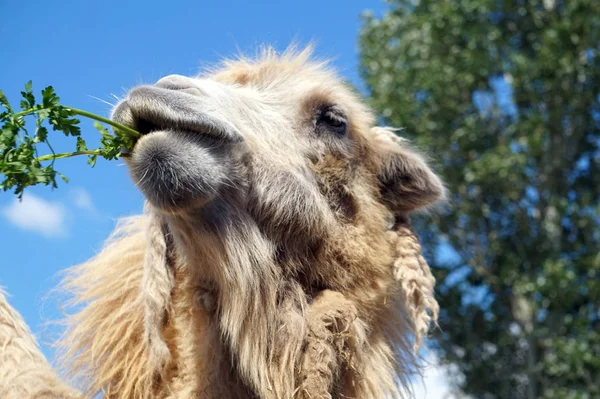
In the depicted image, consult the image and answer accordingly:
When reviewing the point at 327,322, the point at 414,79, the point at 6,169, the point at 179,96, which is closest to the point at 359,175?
the point at 327,322

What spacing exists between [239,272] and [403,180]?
1244 mm

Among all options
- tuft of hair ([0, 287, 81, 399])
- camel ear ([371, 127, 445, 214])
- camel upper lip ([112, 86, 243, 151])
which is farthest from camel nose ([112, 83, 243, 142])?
camel ear ([371, 127, 445, 214])

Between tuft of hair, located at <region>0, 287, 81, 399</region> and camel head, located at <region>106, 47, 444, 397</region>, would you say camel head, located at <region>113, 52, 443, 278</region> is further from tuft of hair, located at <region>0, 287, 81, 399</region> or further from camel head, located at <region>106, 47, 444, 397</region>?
tuft of hair, located at <region>0, 287, 81, 399</region>

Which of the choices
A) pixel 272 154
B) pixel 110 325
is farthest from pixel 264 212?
pixel 110 325

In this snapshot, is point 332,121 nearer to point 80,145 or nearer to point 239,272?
point 239,272

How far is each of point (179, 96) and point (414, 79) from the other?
12610mm

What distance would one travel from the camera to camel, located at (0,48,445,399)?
2.87 m

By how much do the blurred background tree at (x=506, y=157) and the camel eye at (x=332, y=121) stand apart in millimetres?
10467

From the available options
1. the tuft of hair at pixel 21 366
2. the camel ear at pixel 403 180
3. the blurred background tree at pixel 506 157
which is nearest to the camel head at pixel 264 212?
the camel ear at pixel 403 180

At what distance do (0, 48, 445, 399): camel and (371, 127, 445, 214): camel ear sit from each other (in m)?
0.27

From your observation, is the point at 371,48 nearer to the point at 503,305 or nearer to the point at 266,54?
the point at 503,305

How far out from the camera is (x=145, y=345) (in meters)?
3.10

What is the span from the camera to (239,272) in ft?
10.0

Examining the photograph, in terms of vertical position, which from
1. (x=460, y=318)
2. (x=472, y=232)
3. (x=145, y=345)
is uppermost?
(x=472, y=232)
